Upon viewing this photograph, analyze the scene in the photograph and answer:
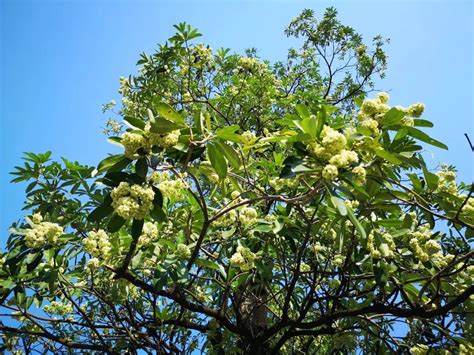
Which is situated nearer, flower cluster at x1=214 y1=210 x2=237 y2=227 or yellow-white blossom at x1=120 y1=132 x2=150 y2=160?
yellow-white blossom at x1=120 y1=132 x2=150 y2=160

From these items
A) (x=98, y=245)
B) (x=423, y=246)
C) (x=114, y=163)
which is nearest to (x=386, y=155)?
(x=423, y=246)

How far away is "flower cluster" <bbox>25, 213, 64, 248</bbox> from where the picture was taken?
2917 millimetres

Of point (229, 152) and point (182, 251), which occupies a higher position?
point (229, 152)

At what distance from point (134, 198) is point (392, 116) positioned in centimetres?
162

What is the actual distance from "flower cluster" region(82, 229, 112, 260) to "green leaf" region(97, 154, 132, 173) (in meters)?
0.71

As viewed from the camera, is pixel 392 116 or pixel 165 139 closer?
pixel 165 139

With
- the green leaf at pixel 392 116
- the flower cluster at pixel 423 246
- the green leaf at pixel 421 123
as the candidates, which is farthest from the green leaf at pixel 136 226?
the flower cluster at pixel 423 246

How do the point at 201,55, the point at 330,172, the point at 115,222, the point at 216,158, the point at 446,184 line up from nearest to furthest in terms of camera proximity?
1. the point at 330,172
2. the point at 115,222
3. the point at 216,158
4. the point at 446,184
5. the point at 201,55

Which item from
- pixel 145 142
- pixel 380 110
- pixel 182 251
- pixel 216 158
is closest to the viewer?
pixel 145 142

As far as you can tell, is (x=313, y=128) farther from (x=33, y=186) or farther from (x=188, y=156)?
(x=33, y=186)

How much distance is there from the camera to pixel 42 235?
9.75ft

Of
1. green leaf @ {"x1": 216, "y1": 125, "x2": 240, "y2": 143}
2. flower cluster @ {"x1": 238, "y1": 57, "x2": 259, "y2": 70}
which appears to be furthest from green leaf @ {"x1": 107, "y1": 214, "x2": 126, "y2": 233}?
flower cluster @ {"x1": 238, "y1": 57, "x2": 259, "y2": 70}

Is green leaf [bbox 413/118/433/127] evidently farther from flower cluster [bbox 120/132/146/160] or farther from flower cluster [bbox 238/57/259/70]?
flower cluster [bbox 238/57/259/70]

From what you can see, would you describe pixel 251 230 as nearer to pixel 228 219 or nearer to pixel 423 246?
pixel 228 219
